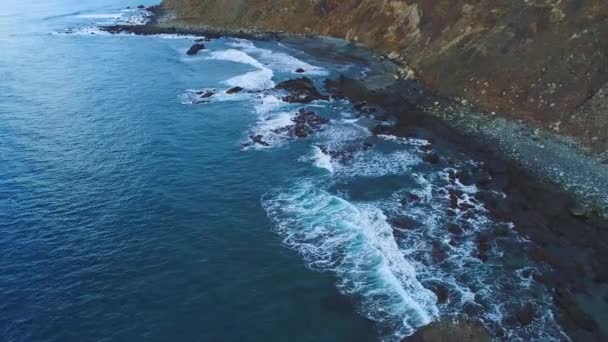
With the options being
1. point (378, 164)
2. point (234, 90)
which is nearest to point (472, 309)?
point (378, 164)

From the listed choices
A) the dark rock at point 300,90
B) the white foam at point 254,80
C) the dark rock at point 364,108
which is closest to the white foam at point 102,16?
the white foam at point 254,80

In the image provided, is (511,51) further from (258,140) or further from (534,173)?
(258,140)

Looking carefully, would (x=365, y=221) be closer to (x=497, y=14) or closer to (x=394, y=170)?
(x=394, y=170)

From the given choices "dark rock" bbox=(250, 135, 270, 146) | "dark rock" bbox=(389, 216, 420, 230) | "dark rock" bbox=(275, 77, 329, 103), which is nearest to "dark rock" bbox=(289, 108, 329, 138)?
"dark rock" bbox=(250, 135, 270, 146)

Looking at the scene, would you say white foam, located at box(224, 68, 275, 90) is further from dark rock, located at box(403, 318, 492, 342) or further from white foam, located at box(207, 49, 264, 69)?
dark rock, located at box(403, 318, 492, 342)

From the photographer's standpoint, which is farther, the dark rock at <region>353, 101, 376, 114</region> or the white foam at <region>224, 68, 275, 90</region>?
the white foam at <region>224, 68, 275, 90</region>

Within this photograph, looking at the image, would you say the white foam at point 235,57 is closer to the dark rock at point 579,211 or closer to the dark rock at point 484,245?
the dark rock at point 484,245
